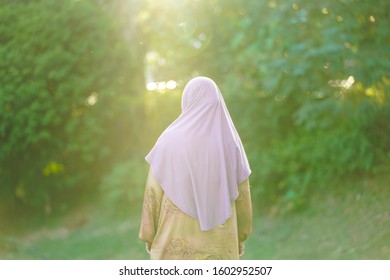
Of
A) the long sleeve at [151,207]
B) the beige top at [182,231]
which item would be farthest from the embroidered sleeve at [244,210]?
the long sleeve at [151,207]

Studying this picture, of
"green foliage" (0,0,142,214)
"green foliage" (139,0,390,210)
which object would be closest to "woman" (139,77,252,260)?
"green foliage" (139,0,390,210)

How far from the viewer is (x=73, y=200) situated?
27.4 ft

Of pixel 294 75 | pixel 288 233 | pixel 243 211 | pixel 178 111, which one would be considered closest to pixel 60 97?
pixel 178 111

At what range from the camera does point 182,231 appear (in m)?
3.13

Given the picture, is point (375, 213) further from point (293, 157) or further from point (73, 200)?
point (73, 200)

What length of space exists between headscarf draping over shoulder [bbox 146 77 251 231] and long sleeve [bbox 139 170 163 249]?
5 cm

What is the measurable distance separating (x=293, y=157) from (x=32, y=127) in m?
3.26

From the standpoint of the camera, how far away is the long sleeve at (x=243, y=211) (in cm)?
315

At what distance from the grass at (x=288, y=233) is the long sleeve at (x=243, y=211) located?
2.64 m

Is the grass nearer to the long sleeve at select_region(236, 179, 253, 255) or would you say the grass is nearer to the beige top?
the long sleeve at select_region(236, 179, 253, 255)

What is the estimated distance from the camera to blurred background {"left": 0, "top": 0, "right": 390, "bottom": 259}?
6.14 metres

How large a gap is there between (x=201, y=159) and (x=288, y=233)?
12.9 ft
